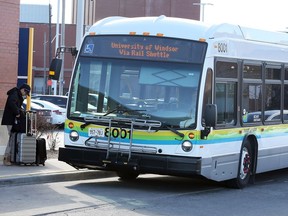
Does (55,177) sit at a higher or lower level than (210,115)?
lower

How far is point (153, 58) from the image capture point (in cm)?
1067

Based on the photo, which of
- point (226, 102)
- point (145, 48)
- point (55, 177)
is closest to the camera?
point (145, 48)

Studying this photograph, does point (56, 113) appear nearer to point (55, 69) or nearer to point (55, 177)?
point (55, 69)

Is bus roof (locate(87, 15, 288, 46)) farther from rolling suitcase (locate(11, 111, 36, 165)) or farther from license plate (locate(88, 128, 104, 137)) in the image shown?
rolling suitcase (locate(11, 111, 36, 165))

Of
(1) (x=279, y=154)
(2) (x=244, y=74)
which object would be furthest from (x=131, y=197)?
(1) (x=279, y=154)

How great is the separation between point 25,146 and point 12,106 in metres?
0.87

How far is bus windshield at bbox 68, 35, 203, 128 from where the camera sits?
10359mm

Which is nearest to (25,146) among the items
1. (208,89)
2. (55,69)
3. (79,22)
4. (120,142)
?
(55,69)

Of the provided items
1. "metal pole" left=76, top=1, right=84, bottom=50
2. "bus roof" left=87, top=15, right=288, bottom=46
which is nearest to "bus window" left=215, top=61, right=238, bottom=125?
"bus roof" left=87, top=15, right=288, bottom=46

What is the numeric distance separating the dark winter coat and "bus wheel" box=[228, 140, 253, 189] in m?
4.57

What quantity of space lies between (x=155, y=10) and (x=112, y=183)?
84.4 meters

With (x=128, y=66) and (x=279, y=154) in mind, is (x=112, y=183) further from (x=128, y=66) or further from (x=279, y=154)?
(x=279, y=154)

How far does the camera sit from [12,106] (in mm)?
12367

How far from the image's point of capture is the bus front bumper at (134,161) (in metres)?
10.2
